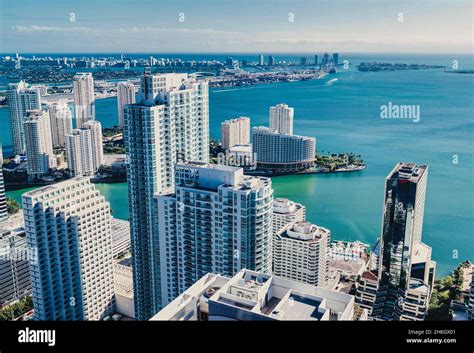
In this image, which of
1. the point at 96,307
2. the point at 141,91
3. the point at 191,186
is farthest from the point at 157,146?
the point at 96,307

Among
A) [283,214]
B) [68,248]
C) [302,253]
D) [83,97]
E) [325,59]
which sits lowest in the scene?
[302,253]

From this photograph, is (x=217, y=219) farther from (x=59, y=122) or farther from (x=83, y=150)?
(x=59, y=122)

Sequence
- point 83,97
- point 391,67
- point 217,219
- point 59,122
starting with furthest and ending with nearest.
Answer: point 391,67, point 83,97, point 59,122, point 217,219

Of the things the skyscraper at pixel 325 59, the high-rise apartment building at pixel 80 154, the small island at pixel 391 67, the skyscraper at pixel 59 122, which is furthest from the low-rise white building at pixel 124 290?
the skyscraper at pixel 325 59

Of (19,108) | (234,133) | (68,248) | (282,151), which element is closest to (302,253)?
(68,248)

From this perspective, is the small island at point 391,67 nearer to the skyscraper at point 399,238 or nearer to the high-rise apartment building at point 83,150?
the high-rise apartment building at point 83,150

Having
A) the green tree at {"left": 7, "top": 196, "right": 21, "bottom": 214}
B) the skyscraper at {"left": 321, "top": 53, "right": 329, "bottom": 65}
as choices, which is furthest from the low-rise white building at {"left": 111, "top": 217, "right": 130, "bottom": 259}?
the skyscraper at {"left": 321, "top": 53, "right": 329, "bottom": 65}
